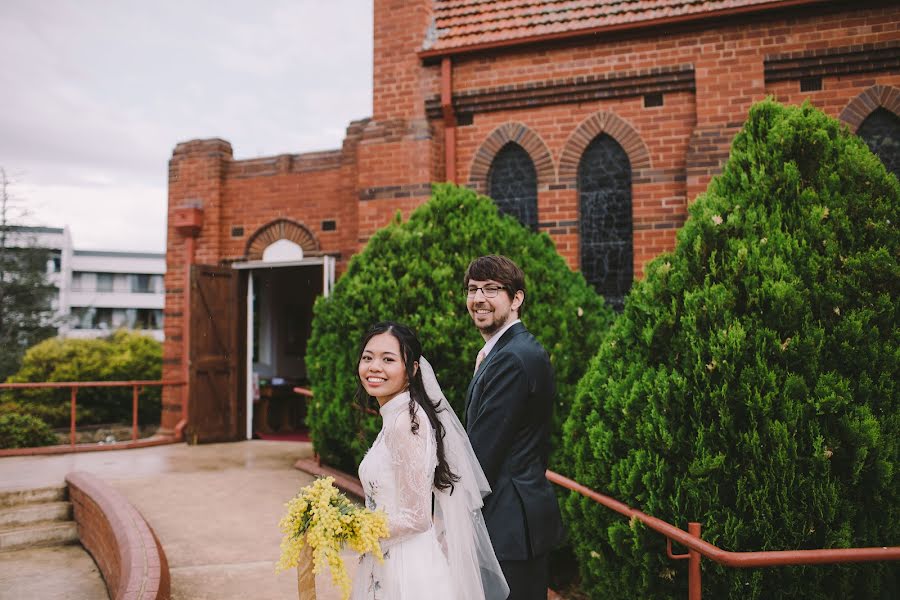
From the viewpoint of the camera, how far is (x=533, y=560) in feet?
9.11

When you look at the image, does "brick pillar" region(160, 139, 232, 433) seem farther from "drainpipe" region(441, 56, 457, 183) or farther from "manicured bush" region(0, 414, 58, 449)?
"drainpipe" region(441, 56, 457, 183)

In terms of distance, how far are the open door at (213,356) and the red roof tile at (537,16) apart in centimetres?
463

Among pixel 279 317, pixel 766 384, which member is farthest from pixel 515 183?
pixel 279 317

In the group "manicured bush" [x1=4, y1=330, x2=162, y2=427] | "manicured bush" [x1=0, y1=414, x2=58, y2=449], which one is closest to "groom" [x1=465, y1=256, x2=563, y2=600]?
"manicured bush" [x1=0, y1=414, x2=58, y2=449]

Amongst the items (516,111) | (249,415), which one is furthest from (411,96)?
(249,415)

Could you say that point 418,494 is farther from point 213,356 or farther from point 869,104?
point 213,356

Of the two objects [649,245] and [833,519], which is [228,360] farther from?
[833,519]

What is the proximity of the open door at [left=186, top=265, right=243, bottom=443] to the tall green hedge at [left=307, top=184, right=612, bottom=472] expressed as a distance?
12.8 feet

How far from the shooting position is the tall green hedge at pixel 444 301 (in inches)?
243

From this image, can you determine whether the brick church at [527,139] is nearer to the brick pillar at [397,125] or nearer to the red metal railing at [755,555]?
the brick pillar at [397,125]

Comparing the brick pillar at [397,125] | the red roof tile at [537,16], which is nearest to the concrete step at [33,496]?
the brick pillar at [397,125]

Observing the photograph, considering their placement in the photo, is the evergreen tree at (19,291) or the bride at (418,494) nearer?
the bride at (418,494)

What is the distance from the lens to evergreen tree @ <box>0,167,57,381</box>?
22812 mm

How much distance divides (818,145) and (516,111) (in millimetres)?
5865
